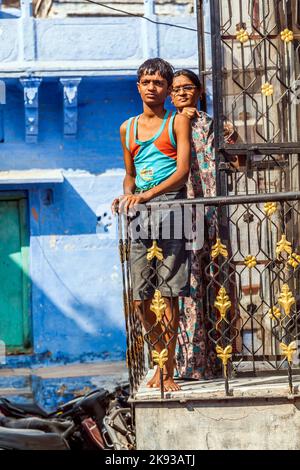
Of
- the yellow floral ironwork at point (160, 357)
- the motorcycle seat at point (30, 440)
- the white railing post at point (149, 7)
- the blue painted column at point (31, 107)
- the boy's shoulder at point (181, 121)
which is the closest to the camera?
the yellow floral ironwork at point (160, 357)

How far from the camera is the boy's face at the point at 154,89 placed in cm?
556

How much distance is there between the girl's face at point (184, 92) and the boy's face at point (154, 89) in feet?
1.37

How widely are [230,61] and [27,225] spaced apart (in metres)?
6.26

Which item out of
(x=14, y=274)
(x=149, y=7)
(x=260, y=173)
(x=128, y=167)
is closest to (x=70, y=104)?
(x=149, y=7)

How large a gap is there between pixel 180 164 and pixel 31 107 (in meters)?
6.96

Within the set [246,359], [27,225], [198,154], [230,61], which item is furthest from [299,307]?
[27,225]

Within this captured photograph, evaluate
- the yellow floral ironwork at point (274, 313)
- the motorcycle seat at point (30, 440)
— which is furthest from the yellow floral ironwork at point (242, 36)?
the motorcycle seat at point (30, 440)

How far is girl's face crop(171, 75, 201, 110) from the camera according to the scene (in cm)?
599

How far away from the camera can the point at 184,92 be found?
5.99 m

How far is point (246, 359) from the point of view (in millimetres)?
6078

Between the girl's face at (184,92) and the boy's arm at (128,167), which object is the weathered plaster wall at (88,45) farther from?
the boy's arm at (128,167)

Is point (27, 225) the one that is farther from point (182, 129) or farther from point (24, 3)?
point (182, 129)
